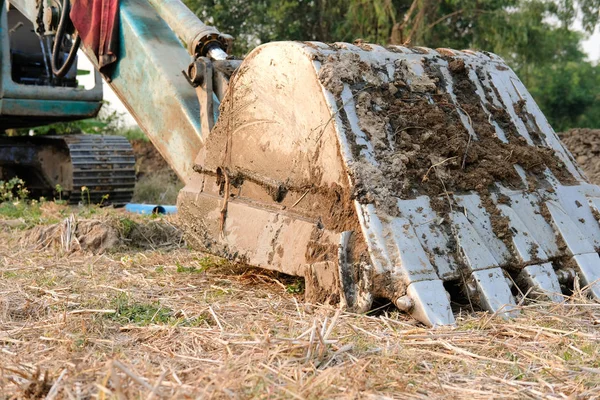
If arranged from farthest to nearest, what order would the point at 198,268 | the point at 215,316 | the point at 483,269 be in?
the point at 198,268
the point at 483,269
the point at 215,316

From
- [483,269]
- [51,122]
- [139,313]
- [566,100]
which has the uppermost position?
[483,269]

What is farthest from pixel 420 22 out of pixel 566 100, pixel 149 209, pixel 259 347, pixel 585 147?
pixel 259 347

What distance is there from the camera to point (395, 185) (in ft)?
10.1

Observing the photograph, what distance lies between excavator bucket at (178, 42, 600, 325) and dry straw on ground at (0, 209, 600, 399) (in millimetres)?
148

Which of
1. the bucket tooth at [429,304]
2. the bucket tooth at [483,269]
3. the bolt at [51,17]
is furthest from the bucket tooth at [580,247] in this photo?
the bolt at [51,17]

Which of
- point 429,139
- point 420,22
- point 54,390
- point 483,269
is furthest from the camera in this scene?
point 420,22

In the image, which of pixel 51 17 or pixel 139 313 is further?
pixel 51 17

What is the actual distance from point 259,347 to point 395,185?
923mm

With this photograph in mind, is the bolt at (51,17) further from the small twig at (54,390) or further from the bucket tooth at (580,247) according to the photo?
the small twig at (54,390)

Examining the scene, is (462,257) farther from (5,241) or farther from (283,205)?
(5,241)

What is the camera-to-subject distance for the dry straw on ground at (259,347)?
7.10ft

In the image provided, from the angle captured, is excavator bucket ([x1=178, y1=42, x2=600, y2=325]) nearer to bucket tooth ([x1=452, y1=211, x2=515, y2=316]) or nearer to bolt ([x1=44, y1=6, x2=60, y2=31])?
bucket tooth ([x1=452, y1=211, x2=515, y2=316])

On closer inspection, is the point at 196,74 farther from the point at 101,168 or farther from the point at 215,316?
the point at 101,168

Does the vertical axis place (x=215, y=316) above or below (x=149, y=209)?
above
